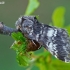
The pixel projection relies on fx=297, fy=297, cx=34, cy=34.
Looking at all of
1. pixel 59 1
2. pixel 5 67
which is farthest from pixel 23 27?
pixel 59 1

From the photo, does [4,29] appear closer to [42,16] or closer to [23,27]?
→ [23,27]

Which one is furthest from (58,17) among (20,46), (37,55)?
(20,46)

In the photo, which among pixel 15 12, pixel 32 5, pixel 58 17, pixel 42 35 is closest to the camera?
pixel 42 35

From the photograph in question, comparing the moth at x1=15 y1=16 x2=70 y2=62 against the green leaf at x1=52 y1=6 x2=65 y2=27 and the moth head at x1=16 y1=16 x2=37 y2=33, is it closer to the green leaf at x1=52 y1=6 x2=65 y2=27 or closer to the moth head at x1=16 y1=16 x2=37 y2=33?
the moth head at x1=16 y1=16 x2=37 y2=33

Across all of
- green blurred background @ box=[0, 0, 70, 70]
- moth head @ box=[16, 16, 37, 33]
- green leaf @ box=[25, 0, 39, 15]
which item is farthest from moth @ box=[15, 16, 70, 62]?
green blurred background @ box=[0, 0, 70, 70]

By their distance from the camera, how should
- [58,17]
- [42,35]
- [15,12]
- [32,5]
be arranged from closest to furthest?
[42,35] < [32,5] < [58,17] < [15,12]

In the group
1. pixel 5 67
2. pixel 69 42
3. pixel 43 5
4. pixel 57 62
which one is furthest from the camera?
pixel 43 5

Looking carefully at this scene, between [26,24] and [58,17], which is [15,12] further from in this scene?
[26,24]

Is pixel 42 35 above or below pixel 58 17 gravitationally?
below

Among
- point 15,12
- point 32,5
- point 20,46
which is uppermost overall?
point 15,12
